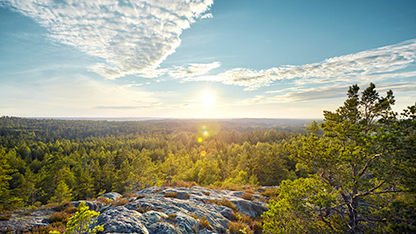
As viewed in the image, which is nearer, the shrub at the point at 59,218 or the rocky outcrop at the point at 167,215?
the rocky outcrop at the point at 167,215

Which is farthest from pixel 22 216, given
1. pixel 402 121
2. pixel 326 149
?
pixel 402 121

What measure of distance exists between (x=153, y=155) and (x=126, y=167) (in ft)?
129

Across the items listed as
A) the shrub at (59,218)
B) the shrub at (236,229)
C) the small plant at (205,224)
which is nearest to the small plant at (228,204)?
the shrub at (236,229)

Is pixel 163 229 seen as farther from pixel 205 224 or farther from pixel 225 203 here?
pixel 225 203

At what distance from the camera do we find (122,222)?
842 centimetres

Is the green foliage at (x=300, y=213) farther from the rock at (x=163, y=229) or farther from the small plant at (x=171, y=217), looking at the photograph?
the small plant at (x=171, y=217)

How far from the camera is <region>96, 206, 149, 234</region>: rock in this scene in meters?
7.96

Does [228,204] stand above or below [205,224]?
below

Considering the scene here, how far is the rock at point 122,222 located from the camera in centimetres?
796

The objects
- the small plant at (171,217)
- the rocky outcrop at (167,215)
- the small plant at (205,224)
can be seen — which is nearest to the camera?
the rocky outcrop at (167,215)

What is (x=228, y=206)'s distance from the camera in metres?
15.8

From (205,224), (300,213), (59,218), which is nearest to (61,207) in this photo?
(59,218)

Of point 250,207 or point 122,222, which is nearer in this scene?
point 122,222

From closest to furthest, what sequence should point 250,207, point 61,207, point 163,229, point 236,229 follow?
point 163,229
point 236,229
point 61,207
point 250,207
